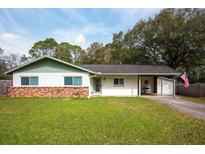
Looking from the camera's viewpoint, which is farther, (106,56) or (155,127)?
(106,56)

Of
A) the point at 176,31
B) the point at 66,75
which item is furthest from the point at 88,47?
the point at 66,75

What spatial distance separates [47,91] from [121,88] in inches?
281

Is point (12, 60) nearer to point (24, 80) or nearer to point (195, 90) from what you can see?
point (24, 80)

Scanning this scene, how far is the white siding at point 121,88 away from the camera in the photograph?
1884 cm

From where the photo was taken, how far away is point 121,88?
18.9 metres

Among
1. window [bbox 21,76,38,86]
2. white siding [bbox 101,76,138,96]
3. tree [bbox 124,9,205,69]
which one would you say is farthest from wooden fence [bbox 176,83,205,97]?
window [bbox 21,76,38,86]

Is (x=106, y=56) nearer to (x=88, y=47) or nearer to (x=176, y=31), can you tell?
(x=88, y=47)

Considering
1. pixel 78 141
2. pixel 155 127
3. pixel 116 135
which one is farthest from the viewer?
pixel 155 127

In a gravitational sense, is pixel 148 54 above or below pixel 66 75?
above

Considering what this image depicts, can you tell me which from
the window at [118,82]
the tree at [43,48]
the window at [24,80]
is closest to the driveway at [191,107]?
the window at [118,82]

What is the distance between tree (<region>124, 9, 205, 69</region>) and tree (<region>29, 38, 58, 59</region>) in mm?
26957

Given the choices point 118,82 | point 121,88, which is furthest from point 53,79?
point 121,88

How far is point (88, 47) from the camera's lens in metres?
40.9
